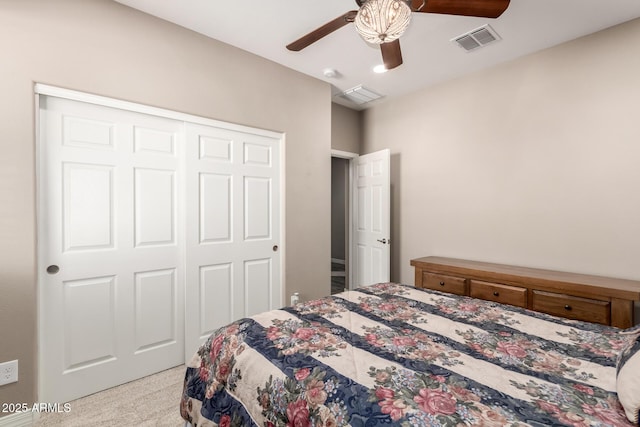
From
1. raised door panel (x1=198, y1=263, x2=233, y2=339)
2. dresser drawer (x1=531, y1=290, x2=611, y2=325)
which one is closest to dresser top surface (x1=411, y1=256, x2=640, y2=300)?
dresser drawer (x1=531, y1=290, x2=611, y2=325)

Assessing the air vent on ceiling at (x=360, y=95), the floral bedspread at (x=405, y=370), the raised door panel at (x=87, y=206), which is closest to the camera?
the floral bedspread at (x=405, y=370)

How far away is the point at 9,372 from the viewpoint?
176cm

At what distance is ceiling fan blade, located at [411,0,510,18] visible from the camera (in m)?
1.54

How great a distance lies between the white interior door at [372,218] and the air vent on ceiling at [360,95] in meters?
0.71

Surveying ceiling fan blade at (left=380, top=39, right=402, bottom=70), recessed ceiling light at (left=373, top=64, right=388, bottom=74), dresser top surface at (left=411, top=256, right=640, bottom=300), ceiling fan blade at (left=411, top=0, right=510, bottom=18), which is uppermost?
recessed ceiling light at (left=373, top=64, right=388, bottom=74)

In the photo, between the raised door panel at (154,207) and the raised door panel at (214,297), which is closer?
the raised door panel at (154,207)

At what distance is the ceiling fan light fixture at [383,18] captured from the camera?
1401 millimetres

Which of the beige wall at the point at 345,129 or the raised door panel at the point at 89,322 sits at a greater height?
the beige wall at the point at 345,129

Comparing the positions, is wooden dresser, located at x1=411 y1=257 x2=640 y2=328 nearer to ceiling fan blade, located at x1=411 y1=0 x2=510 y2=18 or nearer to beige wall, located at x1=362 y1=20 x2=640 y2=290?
beige wall, located at x1=362 y1=20 x2=640 y2=290

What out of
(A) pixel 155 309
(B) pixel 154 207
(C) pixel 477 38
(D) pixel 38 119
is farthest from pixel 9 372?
(C) pixel 477 38

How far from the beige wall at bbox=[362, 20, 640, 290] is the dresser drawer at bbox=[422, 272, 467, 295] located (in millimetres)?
510

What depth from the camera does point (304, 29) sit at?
2396 millimetres

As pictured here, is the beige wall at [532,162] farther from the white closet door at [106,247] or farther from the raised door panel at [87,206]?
the raised door panel at [87,206]

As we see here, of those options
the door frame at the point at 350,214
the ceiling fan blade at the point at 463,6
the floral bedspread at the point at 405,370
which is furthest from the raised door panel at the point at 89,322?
the door frame at the point at 350,214
